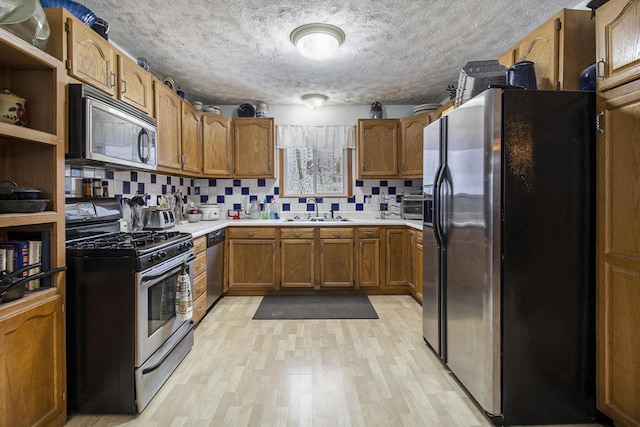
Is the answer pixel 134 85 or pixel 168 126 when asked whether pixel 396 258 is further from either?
pixel 134 85

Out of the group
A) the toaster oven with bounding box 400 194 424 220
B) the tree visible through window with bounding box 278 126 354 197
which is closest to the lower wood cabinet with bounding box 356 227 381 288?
the toaster oven with bounding box 400 194 424 220

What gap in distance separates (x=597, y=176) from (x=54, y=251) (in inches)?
102

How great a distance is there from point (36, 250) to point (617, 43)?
2.74 metres

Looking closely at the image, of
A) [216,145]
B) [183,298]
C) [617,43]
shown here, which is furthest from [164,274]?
[617,43]

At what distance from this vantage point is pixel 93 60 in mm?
1992

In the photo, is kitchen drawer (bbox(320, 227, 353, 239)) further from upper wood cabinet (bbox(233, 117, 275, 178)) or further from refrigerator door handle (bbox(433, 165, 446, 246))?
refrigerator door handle (bbox(433, 165, 446, 246))

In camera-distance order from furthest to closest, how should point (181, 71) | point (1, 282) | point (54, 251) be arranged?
1. point (181, 71)
2. point (54, 251)
3. point (1, 282)

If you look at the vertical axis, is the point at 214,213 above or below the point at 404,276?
above

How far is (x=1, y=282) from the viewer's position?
1.29 metres

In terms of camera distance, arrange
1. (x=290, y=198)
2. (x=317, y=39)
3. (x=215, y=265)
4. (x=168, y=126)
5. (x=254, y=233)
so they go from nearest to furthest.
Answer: (x=317, y=39) → (x=168, y=126) → (x=215, y=265) → (x=254, y=233) → (x=290, y=198)

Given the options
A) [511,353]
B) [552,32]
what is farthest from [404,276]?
[552,32]

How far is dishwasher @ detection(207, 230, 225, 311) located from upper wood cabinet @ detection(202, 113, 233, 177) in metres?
0.80

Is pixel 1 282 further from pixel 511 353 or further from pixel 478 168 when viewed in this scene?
pixel 511 353

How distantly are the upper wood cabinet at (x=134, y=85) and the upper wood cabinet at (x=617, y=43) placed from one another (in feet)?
9.04
